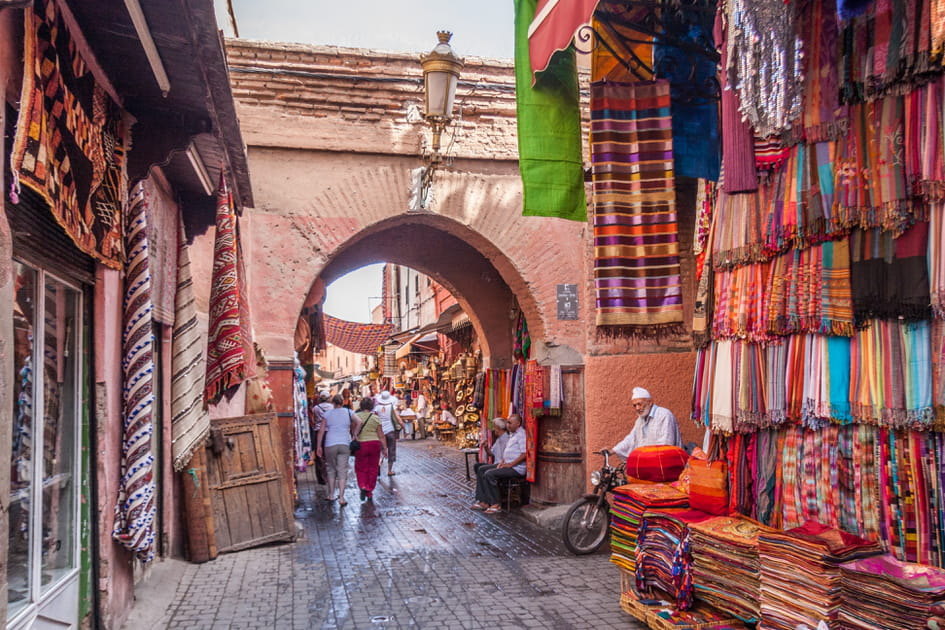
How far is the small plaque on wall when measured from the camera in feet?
32.0

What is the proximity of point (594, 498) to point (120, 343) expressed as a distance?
4.49 meters

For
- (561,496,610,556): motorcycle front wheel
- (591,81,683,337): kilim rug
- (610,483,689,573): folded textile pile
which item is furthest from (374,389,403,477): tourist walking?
(591,81,683,337): kilim rug

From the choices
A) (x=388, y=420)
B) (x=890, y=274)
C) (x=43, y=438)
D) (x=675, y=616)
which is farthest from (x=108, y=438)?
(x=388, y=420)

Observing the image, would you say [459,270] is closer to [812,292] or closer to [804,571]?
[812,292]

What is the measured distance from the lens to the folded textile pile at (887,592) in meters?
3.08

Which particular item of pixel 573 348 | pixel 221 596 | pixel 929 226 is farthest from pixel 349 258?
pixel 929 226

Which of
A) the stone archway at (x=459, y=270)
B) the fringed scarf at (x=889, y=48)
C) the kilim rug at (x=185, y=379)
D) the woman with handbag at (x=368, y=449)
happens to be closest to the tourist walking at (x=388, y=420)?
the stone archway at (x=459, y=270)

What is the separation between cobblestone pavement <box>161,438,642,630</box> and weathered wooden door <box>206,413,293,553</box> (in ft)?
0.55

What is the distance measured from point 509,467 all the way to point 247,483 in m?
3.32

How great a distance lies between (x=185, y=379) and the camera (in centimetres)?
610

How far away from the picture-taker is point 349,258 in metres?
12.6

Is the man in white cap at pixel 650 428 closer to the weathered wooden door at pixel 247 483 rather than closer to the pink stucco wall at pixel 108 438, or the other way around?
the weathered wooden door at pixel 247 483

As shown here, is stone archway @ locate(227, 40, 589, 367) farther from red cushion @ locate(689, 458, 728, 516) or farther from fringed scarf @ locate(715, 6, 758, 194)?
fringed scarf @ locate(715, 6, 758, 194)

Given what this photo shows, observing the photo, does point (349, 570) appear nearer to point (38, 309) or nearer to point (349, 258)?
point (38, 309)
